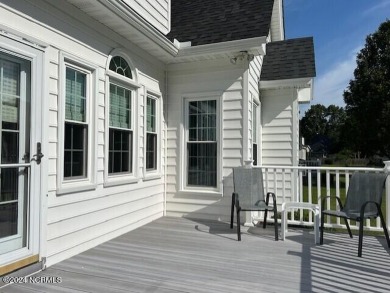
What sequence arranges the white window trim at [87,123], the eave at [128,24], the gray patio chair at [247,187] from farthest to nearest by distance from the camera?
the gray patio chair at [247,187], the eave at [128,24], the white window trim at [87,123]

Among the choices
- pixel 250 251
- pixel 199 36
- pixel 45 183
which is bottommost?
pixel 250 251

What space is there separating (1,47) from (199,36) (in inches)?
141

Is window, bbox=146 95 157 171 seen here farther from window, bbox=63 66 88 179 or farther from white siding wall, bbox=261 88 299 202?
white siding wall, bbox=261 88 299 202

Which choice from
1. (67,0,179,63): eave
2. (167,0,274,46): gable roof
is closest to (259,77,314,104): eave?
(167,0,274,46): gable roof

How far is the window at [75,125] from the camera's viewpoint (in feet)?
11.9

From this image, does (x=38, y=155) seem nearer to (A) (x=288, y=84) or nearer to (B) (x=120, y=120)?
(B) (x=120, y=120)

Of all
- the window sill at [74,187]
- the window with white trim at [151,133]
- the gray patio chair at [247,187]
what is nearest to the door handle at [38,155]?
the window sill at [74,187]

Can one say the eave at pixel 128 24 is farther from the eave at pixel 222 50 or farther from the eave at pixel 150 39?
the eave at pixel 222 50

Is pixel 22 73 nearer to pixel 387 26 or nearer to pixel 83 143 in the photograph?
pixel 83 143

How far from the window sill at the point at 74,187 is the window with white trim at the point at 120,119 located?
543 millimetres

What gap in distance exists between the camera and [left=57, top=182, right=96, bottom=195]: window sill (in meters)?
3.43

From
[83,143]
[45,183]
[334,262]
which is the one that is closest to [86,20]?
[83,143]

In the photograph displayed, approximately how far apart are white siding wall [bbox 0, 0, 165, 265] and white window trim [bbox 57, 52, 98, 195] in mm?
37

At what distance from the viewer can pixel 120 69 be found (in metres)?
4.60
